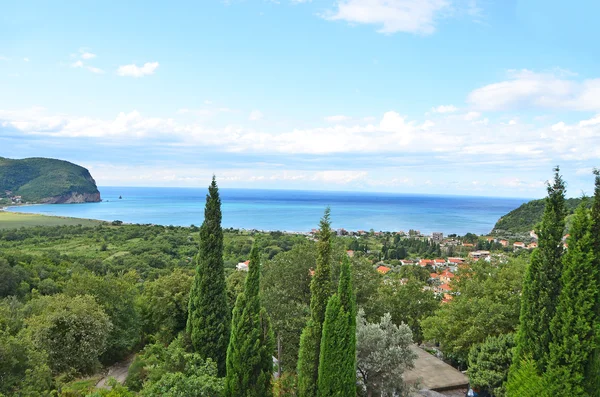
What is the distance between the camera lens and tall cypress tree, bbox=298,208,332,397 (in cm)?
893

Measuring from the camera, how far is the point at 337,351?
848cm

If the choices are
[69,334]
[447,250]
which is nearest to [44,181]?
[447,250]

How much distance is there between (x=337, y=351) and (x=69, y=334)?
8.79 m

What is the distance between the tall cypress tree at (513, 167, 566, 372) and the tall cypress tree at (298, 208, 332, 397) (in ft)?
14.2

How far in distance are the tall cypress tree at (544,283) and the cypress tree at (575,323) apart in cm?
18

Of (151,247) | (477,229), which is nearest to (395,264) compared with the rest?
(151,247)

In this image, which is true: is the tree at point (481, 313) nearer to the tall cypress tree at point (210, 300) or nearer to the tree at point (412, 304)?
the tree at point (412, 304)

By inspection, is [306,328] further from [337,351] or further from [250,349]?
[250,349]

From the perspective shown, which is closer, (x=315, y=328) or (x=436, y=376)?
(x=315, y=328)

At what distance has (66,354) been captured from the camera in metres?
11.8

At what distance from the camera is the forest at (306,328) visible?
763 centimetres

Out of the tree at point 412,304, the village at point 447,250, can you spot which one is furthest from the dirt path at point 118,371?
the village at point 447,250

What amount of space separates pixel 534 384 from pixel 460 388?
Answer: 6218mm

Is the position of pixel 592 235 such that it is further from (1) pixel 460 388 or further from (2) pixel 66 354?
(2) pixel 66 354
